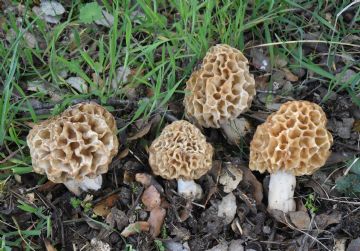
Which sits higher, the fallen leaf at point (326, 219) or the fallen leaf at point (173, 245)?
the fallen leaf at point (326, 219)

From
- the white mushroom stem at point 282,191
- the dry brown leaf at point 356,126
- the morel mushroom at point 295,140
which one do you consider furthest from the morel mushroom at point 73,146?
the dry brown leaf at point 356,126

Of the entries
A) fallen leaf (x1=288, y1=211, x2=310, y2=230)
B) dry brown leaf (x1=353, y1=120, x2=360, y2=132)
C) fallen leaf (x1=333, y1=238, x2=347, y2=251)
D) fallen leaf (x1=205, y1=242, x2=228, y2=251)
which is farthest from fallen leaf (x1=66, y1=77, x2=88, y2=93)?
fallen leaf (x1=333, y1=238, x2=347, y2=251)

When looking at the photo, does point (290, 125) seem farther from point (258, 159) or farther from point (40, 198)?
point (40, 198)

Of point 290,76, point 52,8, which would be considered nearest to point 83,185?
point 52,8

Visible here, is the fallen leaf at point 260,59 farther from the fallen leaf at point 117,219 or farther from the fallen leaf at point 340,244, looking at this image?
the fallen leaf at point 117,219

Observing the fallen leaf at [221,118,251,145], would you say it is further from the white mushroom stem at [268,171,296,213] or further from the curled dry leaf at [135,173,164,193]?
the curled dry leaf at [135,173,164,193]

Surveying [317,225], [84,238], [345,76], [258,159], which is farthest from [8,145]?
[345,76]
